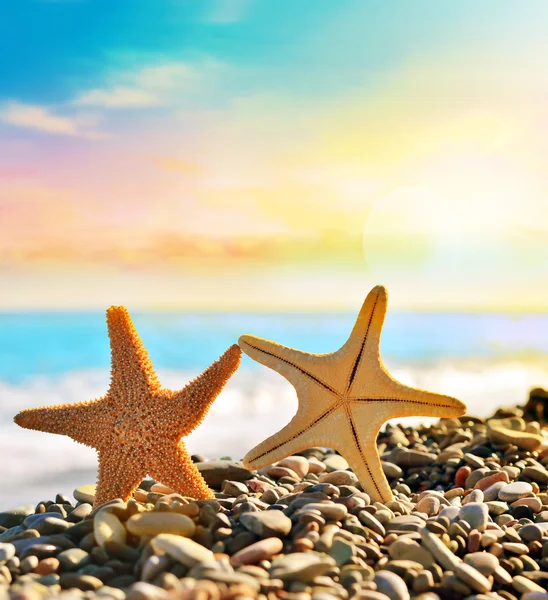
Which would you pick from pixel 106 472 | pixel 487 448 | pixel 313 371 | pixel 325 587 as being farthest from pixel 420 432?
pixel 325 587

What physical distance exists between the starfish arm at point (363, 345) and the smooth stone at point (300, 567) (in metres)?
1.46

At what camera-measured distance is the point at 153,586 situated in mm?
2826

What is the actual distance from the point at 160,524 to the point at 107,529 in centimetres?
28

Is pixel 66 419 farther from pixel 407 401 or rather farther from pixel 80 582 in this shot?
pixel 407 401

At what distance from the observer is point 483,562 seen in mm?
3391

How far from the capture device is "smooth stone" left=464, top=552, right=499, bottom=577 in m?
3.36

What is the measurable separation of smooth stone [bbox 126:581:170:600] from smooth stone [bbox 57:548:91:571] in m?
0.62

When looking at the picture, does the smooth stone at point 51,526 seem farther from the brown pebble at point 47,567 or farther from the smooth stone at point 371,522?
the smooth stone at point 371,522

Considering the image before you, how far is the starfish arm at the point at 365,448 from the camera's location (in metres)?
4.36

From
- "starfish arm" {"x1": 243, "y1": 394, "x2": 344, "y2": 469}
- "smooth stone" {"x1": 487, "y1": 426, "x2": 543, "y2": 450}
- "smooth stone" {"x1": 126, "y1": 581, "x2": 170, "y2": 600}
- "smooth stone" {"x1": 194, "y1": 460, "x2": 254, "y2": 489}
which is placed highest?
"starfish arm" {"x1": 243, "y1": 394, "x2": 344, "y2": 469}

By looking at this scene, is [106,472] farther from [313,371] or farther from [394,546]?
[394,546]

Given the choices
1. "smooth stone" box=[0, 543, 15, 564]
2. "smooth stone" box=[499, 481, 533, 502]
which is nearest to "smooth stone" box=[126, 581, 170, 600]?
"smooth stone" box=[0, 543, 15, 564]

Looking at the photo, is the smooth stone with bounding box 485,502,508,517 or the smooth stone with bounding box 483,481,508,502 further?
the smooth stone with bounding box 483,481,508,502

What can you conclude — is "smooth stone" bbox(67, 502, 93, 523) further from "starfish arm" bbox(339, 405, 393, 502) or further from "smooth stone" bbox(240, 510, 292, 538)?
"starfish arm" bbox(339, 405, 393, 502)
